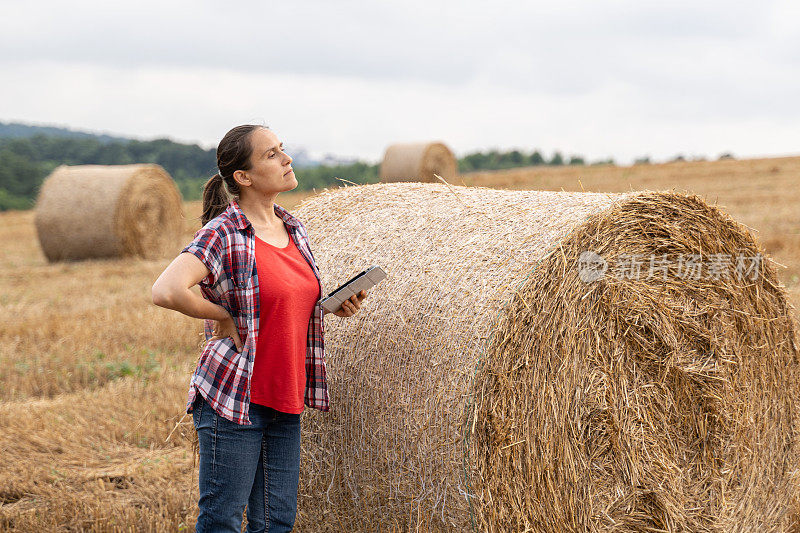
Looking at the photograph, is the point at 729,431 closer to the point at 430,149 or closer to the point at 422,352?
the point at 422,352

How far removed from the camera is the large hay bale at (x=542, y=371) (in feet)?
10.5

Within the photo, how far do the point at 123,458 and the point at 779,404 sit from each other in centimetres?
403

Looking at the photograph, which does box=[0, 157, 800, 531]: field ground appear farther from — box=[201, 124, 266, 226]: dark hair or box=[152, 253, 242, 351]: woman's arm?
box=[152, 253, 242, 351]: woman's arm

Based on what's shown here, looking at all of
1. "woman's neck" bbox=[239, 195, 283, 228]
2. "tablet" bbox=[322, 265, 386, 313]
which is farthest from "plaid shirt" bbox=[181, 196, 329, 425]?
"tablet" bbox=[322, 265, 386, 313]

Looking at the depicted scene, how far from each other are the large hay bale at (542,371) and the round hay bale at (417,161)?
15006 mm

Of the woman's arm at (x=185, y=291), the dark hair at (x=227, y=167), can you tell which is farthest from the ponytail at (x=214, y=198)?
the woman's arm at (x=185, y=291)

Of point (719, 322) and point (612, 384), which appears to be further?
point (719, 322)

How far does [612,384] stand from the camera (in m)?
3.69

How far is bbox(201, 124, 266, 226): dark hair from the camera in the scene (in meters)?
3.04

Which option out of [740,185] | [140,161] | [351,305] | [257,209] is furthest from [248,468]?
[140,161]

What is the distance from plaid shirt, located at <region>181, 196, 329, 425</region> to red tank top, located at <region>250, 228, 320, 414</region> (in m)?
0.05

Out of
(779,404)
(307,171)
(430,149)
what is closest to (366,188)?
(779,404)

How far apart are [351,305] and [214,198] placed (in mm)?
709

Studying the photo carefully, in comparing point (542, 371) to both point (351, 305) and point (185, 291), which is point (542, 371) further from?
point (185, 291)
